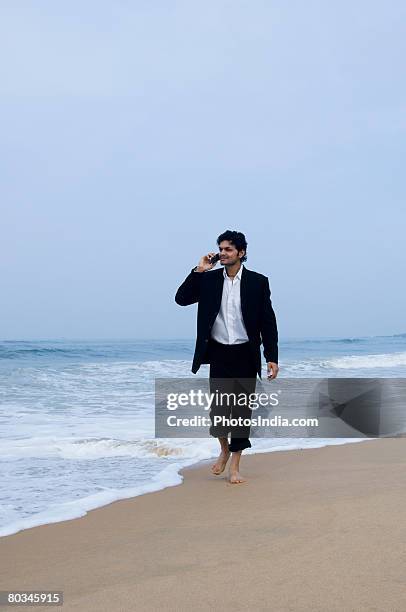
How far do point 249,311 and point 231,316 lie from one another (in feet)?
0.45

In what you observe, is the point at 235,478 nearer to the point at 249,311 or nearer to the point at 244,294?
the point at 249,311

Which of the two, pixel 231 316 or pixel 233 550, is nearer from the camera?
pixel 233 550

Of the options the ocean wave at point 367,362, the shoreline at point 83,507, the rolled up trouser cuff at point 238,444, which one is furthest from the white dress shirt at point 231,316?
the ocean wave at point 367,362

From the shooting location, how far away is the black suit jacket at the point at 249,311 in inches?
185

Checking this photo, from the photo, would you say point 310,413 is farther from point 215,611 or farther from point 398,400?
point 215,611

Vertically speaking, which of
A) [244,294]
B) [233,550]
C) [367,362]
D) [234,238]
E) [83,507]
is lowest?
[367,362]

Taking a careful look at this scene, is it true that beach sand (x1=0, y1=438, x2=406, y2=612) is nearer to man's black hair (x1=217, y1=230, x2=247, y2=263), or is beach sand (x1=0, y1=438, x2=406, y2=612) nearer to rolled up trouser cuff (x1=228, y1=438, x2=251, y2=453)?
rolled up trouser cuff (x1=228, y1=438, x2=251, y2=453)

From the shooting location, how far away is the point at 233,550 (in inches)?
115

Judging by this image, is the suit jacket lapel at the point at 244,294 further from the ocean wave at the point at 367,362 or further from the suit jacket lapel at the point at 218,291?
the ocean wave at the point at 367,362

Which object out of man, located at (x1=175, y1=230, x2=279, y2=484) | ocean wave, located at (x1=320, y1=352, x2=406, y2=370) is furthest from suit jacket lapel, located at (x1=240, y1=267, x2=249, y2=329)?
ocean wave, located at (x1=320, y1=352, x2=406, y2=370)

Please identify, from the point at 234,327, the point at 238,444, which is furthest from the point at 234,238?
the point at 238,444

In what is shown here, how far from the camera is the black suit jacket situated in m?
4.71

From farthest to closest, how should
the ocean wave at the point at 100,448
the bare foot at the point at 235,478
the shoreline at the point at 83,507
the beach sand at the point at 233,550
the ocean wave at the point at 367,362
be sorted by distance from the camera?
1. the ocean wave at the point at 367,362
2. the ocean wave at the point at 100,448
3. the bare foot at the point at 235,478
4. the shoreline at the point at 83,507
5. the beach sand at the point at 233,550

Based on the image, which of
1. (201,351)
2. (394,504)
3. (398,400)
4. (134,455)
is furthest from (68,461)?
(398,400)
